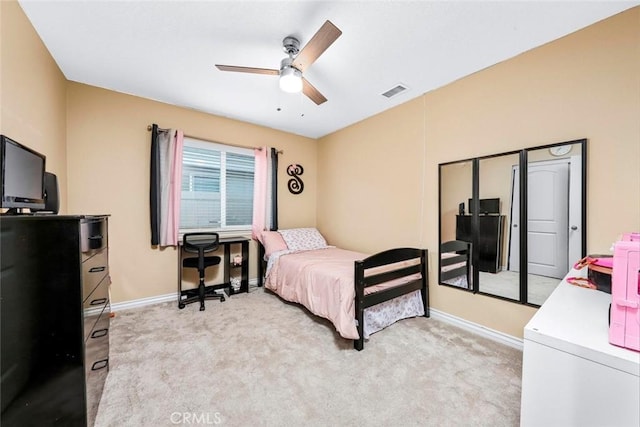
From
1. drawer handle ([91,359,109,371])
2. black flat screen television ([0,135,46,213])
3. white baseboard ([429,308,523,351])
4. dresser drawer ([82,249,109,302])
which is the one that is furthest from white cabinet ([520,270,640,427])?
black flat screen television ([0,135,46,213])

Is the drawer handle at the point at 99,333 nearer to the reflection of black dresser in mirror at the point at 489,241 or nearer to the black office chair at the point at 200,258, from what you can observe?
the black office chair at the point at 200,258

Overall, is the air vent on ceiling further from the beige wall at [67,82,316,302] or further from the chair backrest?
the chair backrest

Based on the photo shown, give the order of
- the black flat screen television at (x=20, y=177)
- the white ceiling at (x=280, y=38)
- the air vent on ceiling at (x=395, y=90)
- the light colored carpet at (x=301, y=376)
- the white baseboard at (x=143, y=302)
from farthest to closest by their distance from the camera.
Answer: the white baseboard at (x=143, y=302) → the air vent on ceiling at (x=395, y=90) → the white ceiling at (x=280, y=38) → the light colored carpet at (x=301, y=376) → the black flat screen television at (x=20, y=177)

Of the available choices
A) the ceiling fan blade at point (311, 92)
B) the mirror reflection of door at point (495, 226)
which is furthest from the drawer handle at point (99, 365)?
the mirror reflection of door at point (495, 226)

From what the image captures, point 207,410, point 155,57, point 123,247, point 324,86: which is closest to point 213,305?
point 123,247

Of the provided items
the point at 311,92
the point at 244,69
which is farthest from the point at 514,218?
the point at 244,69

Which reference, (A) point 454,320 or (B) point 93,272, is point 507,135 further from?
(B) point 93,272

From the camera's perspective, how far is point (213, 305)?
3000 mm

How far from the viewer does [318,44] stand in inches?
62.7

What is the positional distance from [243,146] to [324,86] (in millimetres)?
1620

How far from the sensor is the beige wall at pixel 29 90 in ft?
4.93

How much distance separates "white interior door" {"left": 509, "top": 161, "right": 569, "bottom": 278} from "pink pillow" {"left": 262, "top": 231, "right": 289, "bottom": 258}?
2656 millimetres

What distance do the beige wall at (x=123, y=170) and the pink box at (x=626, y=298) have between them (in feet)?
12.2

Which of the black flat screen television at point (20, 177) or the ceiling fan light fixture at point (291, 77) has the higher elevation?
the ceiling fan light fixture at point (291, 77)
